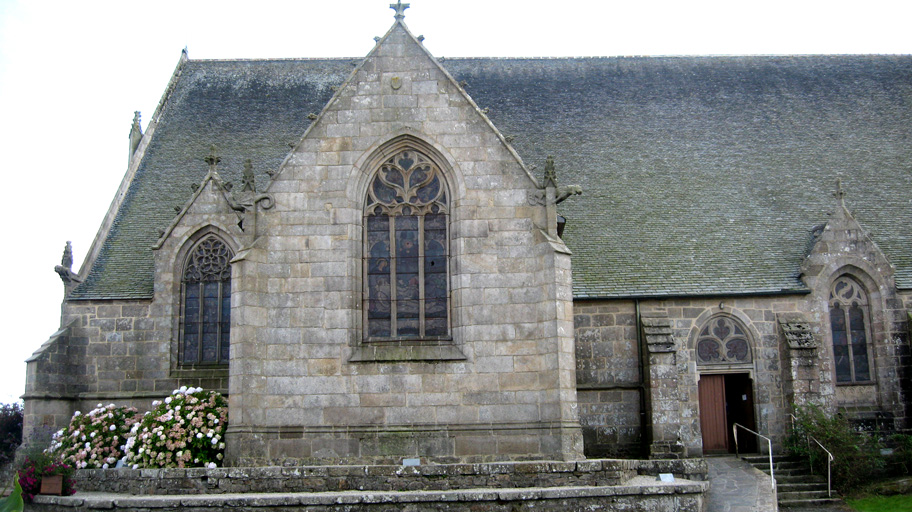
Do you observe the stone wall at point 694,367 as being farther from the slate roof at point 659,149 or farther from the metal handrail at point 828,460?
the metal handrail at point 828,460

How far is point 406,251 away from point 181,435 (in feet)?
17.6

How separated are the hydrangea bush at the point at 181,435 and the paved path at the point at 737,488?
348 inches

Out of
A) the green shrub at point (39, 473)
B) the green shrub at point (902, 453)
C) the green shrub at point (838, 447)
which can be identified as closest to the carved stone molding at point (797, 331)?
the green shrub at point (838, 447)

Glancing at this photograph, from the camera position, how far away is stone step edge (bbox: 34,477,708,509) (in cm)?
1157

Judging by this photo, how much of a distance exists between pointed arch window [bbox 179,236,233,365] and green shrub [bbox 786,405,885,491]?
13.0 metres

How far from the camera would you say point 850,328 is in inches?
789

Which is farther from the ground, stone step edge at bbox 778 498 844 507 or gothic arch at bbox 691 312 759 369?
gothic arch at bbox 691 312 759 369

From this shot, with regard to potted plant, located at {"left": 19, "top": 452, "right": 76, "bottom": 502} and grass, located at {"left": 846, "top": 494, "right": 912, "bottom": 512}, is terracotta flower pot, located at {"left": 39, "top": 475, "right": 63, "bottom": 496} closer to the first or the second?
potted plant, located at {"left": 19, "top": 452, "right": 76, "bottom": 502}

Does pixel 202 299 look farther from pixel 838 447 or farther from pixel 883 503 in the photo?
pixel 883 503

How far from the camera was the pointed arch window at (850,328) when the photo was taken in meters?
20.0

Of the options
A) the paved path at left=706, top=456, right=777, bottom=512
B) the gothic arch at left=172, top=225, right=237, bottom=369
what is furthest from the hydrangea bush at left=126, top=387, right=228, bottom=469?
the paved path at left=706, top=456, right=777, bottom=512

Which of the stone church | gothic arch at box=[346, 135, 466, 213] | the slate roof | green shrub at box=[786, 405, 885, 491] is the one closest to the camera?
the stone church

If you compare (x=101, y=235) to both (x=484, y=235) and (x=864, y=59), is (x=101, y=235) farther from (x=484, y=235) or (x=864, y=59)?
(x=864, y=59)

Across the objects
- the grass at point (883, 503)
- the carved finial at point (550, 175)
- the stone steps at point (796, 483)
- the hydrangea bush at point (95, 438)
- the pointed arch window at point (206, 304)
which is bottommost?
the grass at point (883, 503)
